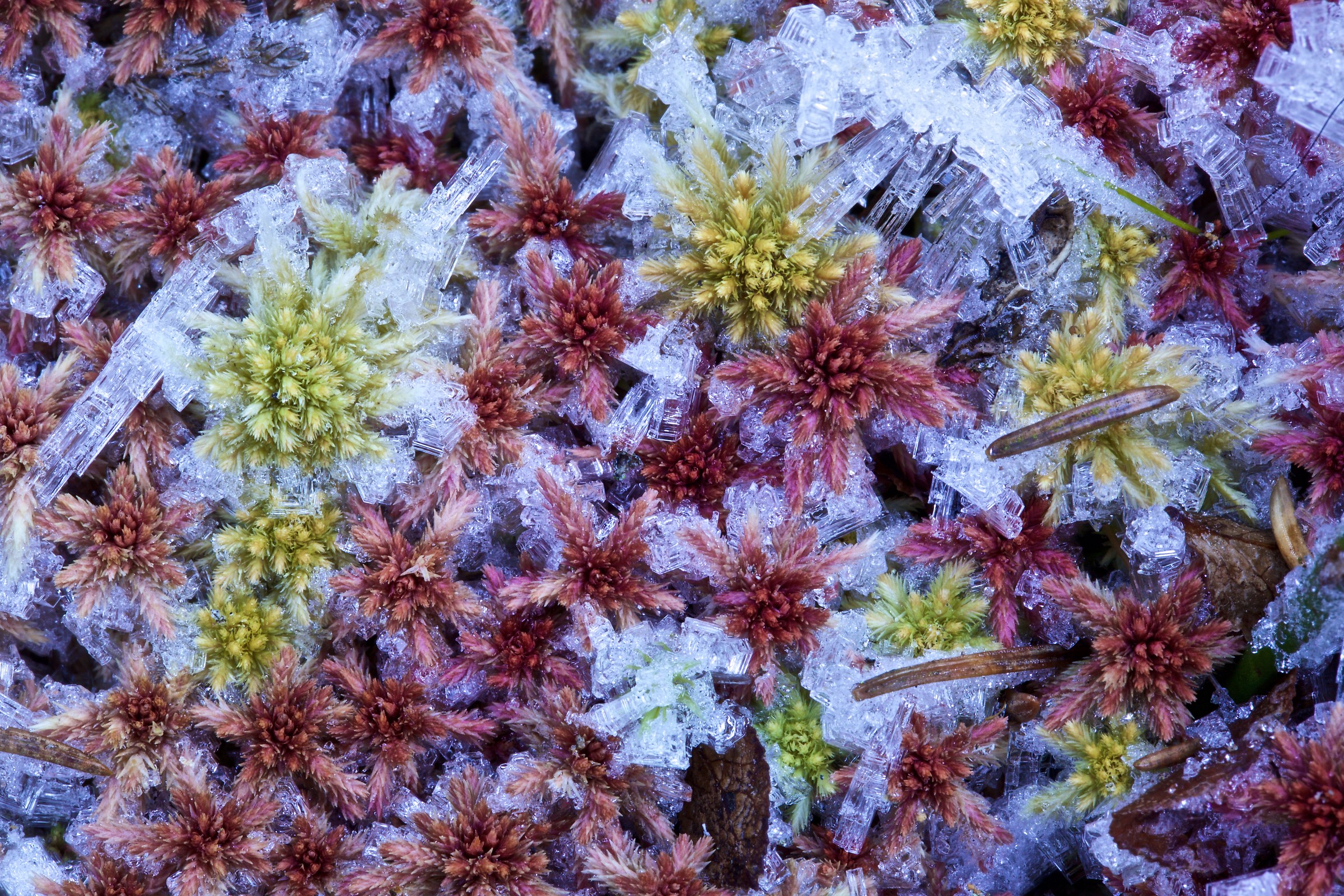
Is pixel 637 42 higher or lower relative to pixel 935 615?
higher

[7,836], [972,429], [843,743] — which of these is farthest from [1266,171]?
[7,836]

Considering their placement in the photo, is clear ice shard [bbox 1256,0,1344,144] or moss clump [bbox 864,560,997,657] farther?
moss clump [bbox 864,560,997,657]

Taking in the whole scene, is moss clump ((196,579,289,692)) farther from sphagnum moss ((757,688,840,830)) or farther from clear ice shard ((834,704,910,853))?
clear ice shard ((834,704,910,853))

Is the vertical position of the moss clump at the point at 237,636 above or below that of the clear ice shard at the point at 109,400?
below

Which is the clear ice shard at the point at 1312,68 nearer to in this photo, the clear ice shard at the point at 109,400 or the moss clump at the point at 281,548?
the moss clump at the point at 281,548

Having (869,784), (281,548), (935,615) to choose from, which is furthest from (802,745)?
(281,548)

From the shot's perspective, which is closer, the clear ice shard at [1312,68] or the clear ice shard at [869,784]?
the clear ice shard at [1312,68]

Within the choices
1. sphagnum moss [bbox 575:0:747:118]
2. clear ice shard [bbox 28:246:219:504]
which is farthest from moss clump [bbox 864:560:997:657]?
clear ice shard [bbox 28:246:219:504]

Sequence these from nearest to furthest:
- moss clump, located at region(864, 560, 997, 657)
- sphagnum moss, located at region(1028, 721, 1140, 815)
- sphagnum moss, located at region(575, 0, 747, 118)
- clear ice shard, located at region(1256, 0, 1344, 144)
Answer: clear ice shard, located at region(1256, 0, 1344, 144) < sphagnum moss, located at region(1028, 721, 1140, 815) < moss clump, located at region(864, 560, 997, 657) < sphagnum moss, located at region(575, 0, 747, 118)

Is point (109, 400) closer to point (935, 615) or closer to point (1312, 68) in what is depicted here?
point (935, 615)

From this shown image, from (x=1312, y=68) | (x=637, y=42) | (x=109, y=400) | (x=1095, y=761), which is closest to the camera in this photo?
(x=1312, y=68)

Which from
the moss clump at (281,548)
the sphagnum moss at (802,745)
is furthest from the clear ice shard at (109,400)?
the sphagnum moss at (802,745)

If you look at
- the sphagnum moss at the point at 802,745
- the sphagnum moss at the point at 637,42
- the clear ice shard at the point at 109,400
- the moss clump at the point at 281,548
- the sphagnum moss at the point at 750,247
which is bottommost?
the sphagnum moss at the point at 802,745
